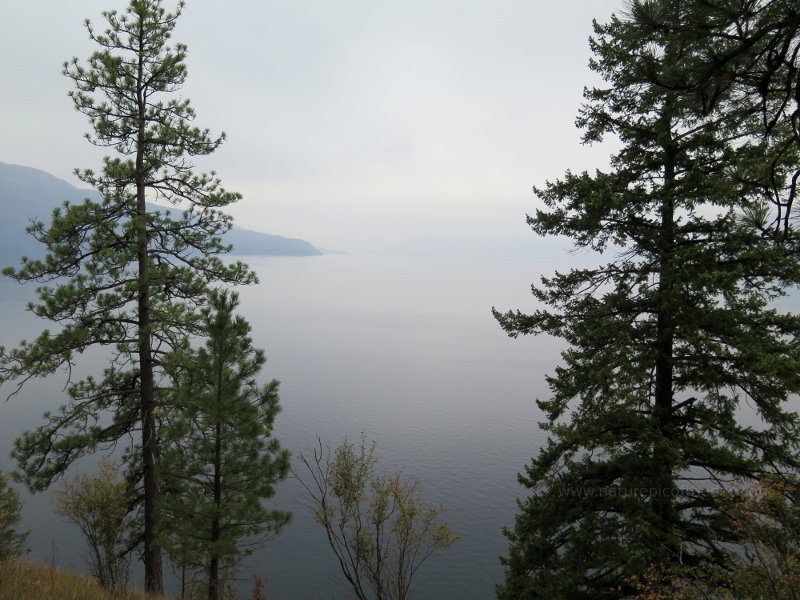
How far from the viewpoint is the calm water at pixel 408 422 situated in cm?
3162

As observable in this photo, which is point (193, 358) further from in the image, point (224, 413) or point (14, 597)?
point (14, 597)

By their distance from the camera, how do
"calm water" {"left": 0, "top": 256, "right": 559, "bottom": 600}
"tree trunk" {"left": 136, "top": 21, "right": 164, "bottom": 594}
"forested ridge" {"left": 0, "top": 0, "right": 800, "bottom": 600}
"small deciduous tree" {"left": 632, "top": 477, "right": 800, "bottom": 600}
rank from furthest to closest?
"calm water" {"left": 0, "top": 256, "right": 559, "bottom": 600}, "tree trunk" {"left": 136, "top": 21, "right": 164, "bottom": 594}, "forested ridge" {"left": 0, "top": 0, "right": 800, "bottom": 600}, "small deciduous tree" {"left": 632, "top": 477, "right": 800, "bottom": 600}

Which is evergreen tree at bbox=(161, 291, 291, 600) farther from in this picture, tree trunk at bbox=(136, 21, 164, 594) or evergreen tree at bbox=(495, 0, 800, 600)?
evergreen tree at bbox=(495, 0, 800, 600)

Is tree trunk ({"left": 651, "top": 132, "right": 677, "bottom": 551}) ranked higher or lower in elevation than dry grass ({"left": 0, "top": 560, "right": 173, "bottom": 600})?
higher

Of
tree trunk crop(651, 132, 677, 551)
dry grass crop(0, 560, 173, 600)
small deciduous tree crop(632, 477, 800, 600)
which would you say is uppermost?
tree trunk crop(651, 132, 677, 551)

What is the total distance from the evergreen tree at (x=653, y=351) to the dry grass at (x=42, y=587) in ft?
27.7

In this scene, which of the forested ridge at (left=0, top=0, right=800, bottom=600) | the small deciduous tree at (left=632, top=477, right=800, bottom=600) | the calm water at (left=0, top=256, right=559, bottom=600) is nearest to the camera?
the small deciduous tree at (left=632, top=477, right=800, bottom=600)

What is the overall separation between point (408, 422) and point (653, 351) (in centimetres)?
4529

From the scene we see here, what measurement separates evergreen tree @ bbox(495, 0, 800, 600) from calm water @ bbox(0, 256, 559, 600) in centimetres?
2426

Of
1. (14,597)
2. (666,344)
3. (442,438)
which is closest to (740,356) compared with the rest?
(666,344)

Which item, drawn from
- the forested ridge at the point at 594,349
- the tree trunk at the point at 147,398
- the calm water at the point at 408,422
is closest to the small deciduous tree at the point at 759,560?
the forested ridge at the point at 594,349

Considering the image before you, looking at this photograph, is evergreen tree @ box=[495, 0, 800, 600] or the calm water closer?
evergreen tree @ box=[495, 0, 800, 600]

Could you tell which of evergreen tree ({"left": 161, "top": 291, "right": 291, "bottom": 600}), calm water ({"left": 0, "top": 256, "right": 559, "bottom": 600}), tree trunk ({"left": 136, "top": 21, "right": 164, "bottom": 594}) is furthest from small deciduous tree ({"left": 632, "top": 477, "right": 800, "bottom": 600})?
calm water ({"left": 0, "top": 256, "right": 559, "bottom": 600})

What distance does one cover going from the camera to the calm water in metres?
31.6
